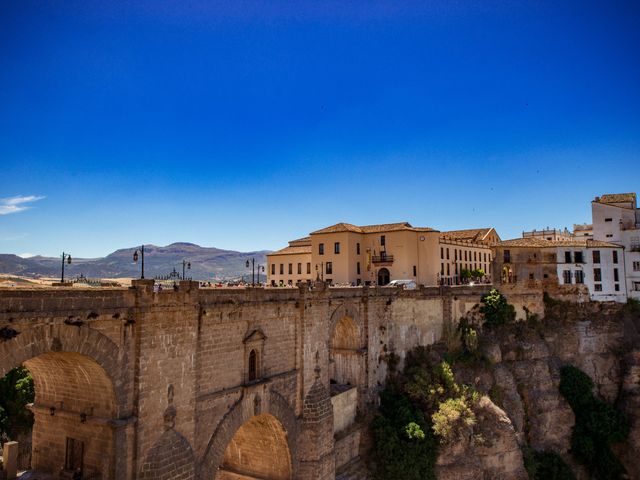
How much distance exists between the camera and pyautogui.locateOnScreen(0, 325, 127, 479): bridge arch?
1311cm

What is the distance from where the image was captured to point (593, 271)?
44.3m

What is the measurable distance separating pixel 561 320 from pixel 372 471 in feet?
82.6

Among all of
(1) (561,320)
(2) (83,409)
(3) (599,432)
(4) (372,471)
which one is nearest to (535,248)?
(1) (561,320)

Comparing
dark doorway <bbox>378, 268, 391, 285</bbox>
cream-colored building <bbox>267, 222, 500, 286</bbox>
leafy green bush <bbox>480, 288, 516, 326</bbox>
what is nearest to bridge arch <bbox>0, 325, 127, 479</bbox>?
leafy green bush <bbox>480, 288, 516, 326</bbox>

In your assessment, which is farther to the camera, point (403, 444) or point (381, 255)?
point (381, 255)

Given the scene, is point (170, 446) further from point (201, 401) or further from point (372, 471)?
point (372, 471)

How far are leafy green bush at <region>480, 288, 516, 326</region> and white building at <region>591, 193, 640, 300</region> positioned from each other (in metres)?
13.2

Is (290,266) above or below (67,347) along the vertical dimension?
above

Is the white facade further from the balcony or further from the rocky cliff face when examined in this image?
the balcony

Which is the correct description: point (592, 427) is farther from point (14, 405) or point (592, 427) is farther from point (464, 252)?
point (14, 405)

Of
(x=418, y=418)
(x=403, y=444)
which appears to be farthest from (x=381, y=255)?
(x=403, y=444)

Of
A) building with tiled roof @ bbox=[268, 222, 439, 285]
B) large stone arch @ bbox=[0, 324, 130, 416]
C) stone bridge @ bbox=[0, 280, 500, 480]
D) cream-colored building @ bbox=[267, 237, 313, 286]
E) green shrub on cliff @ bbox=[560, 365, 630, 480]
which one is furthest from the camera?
cream-colored building @ bbox=[267, 237, 313, 286]

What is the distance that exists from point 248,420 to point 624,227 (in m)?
41.2

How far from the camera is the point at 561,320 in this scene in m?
42.7
